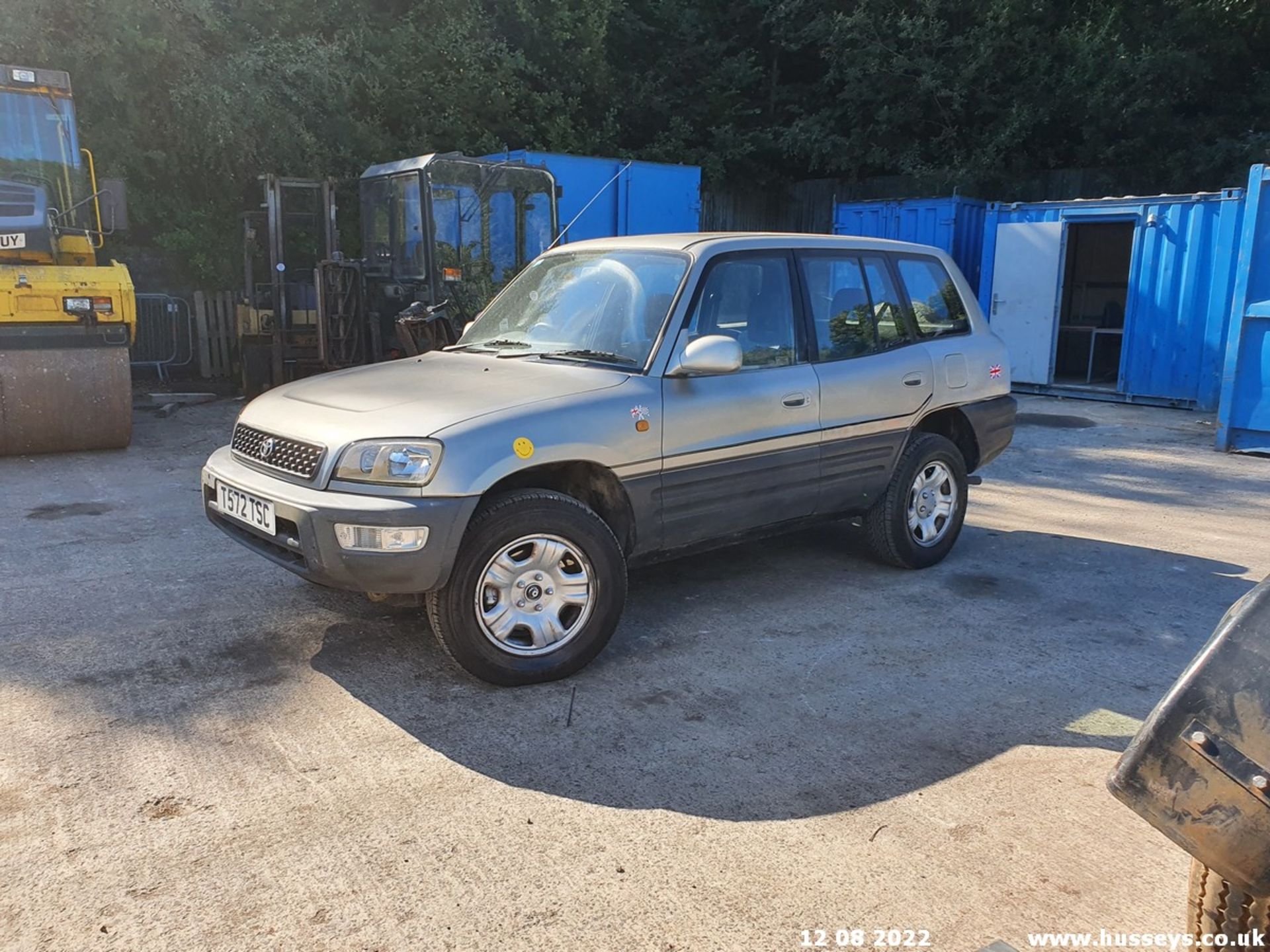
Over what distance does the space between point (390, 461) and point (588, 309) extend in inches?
59.7

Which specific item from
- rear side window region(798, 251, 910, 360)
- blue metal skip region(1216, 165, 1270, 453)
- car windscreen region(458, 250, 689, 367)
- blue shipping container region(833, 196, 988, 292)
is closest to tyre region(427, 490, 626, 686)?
car windscreen region(458, 250, 689, 367)

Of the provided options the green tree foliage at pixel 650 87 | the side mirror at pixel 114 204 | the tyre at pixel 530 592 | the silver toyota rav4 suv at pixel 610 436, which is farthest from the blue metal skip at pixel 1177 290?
the side mirror at pixel 114 204

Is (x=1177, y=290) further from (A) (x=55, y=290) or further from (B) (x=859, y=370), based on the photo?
(A) (x=55, y=290)

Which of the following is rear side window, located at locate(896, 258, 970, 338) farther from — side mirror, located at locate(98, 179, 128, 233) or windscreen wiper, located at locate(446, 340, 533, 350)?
side mirror, located at locate(98, 179, 128, 233)

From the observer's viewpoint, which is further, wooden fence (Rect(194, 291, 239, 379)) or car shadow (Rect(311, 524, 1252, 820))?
wooden fence (Rect(194, 291, 239, 379))

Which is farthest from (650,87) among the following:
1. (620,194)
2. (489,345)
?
(489,345)

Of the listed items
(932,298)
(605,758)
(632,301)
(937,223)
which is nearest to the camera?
(605,758)

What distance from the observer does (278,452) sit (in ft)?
13.7

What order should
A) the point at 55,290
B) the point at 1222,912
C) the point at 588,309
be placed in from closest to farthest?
the point at 1222,912, the point at 588,309, the point at 55,290

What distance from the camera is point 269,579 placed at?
17.8ft

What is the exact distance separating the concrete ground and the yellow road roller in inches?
105

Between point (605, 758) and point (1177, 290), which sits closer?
point (605, 758)

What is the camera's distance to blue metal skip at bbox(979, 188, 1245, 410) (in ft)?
39.7

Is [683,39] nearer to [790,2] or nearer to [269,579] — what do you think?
[790,2]
